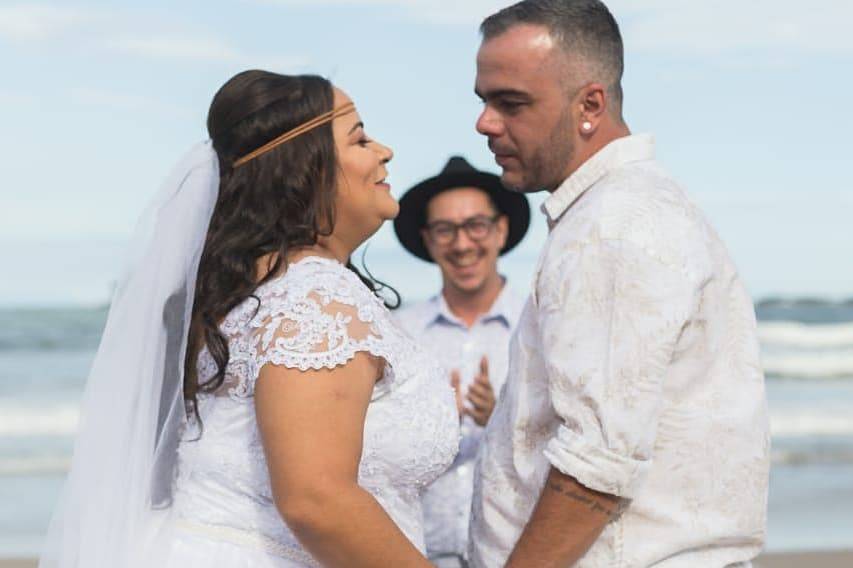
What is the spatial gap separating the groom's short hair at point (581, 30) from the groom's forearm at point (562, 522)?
2.87ft

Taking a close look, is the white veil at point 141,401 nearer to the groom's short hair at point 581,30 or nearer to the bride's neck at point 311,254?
the bride's neck at point 311,254

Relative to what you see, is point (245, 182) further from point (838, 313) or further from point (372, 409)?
point (838, 313)

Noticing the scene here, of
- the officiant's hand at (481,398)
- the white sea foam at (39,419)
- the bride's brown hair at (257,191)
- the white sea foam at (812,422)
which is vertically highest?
the bride's brown hair at (257,191)

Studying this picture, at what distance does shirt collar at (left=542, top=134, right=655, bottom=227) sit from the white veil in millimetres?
826

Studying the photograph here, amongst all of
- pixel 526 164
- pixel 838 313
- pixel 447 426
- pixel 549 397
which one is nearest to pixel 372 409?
pixel 447 426

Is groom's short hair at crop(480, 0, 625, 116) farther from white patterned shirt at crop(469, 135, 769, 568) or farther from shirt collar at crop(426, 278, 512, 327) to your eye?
shirt collar at crop(426, 278, 512, 327)

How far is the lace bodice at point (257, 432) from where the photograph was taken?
3.14 meters

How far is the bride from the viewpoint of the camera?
3273 millimetres

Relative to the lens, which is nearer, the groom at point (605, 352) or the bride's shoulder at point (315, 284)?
the groom at point (605, 352)

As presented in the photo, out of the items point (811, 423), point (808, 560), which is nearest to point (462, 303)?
point (808, 560)

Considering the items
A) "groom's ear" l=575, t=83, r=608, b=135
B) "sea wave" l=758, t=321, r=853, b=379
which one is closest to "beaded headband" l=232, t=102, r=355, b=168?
"groom's ear" l=575, t=83, r=608, b=135

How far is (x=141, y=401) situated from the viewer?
11.0 ft

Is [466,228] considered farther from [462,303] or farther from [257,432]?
[257,432]

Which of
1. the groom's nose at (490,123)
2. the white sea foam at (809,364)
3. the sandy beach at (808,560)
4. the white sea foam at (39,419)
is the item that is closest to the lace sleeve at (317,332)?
the groom's nose at (490,123)
